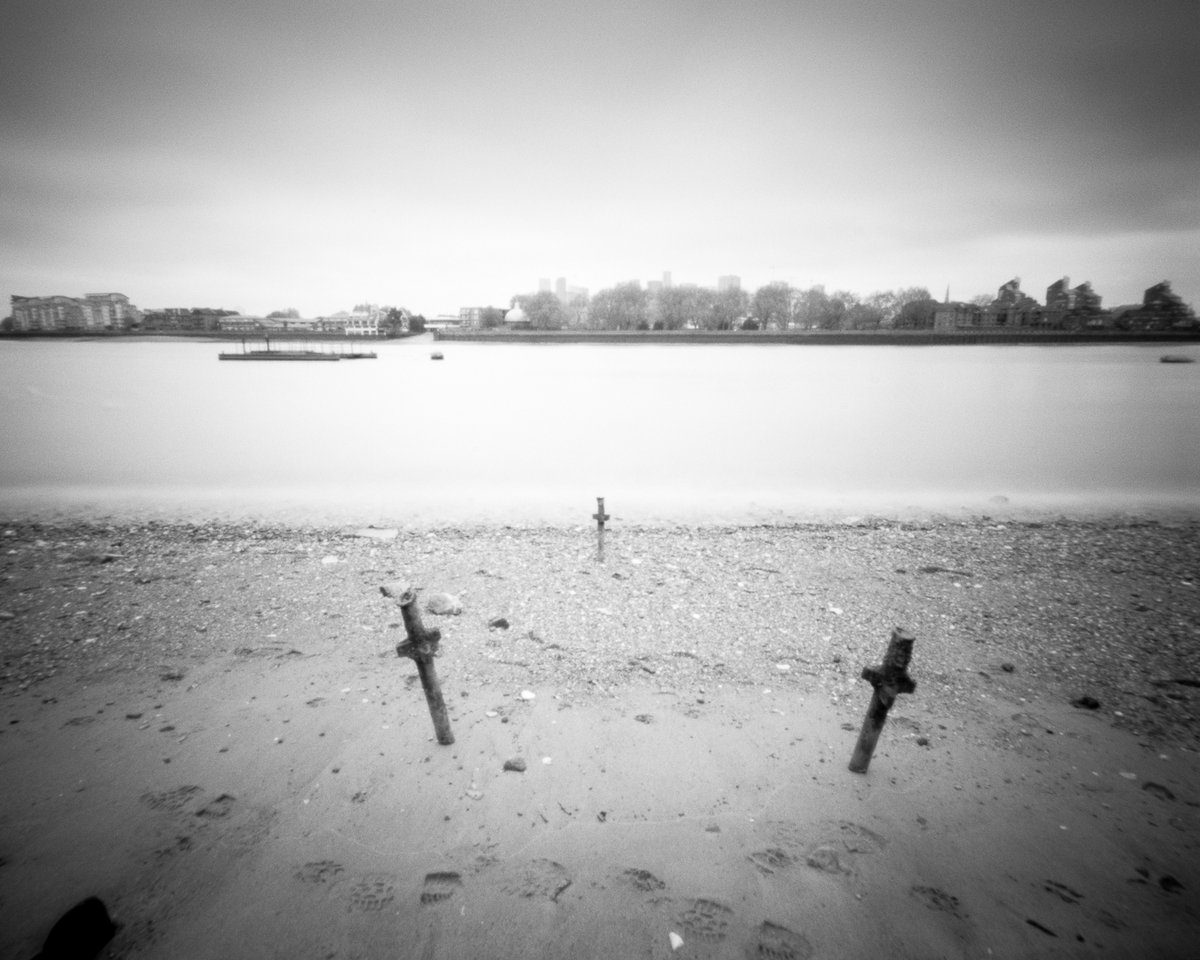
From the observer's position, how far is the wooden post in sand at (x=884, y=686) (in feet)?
11.8

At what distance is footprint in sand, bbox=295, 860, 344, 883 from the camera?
358 centimetres

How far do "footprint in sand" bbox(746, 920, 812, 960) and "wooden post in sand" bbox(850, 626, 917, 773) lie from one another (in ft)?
4.94

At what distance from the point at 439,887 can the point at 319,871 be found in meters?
0.85

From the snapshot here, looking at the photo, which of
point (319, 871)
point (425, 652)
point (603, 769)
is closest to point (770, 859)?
point (603, 769)

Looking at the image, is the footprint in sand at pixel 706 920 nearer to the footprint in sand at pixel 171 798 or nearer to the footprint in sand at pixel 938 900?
the footprint in sand at pixel 938 900

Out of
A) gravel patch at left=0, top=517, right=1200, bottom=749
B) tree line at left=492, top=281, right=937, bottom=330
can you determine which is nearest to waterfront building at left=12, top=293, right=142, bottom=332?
tree line at left=492, top=281, right=937, bottom=330

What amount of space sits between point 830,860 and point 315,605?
6.49m

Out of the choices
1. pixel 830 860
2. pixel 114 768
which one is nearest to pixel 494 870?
pixel 830 860

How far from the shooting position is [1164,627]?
6508 millimetres

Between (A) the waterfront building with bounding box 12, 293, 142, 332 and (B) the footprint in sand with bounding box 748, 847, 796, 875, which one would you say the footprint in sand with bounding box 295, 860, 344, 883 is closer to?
(B) the footprint in sand with bounding box 748, 847, 796, 875

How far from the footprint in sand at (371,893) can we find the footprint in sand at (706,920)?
191 centimetres

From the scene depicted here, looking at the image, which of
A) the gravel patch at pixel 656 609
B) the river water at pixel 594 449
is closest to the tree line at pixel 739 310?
the river water at pixel 594 449

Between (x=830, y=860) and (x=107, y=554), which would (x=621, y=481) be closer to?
(x=107, y=554)

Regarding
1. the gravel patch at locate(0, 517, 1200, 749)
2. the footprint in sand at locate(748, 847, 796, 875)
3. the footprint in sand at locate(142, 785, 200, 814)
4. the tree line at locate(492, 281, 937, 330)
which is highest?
the tree line at locate(492, 281, 937, 330)
